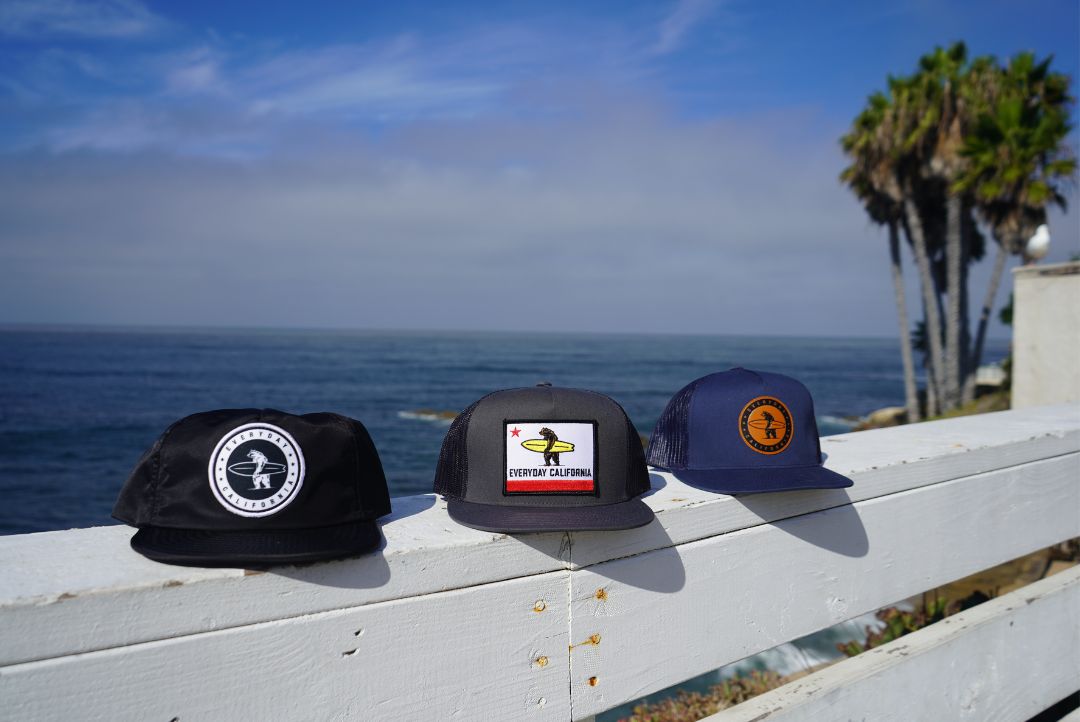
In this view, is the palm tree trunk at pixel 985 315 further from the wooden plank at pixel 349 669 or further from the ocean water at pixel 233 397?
the wooden plank at pixel 349 669

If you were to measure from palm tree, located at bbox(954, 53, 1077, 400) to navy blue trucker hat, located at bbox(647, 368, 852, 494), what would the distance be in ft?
66.8

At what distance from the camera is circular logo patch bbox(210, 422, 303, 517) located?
106 cm

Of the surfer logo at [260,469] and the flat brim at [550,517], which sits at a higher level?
the surfer logo at [260,469]

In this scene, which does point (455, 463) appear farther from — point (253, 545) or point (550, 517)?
point (253, 545)

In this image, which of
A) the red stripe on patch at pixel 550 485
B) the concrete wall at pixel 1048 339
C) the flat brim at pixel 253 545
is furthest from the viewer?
the concrete wall at pixel 1048 339

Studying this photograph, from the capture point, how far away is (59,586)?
783mm

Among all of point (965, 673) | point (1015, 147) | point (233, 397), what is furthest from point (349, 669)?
point (233, 397)

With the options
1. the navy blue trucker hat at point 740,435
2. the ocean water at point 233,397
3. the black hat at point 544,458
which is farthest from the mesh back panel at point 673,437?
the ocean water at point 233,397

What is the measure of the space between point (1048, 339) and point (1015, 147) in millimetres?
15492

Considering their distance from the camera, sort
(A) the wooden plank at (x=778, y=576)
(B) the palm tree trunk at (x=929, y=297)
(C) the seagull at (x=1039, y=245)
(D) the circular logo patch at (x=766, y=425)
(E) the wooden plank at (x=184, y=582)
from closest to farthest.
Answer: (E) the wooden plank at (x=184, y=582) < (A) the wooden plank at (x=778, y=576) < (D) the circular logo patch at (x=766, y=425) < (C) the seagull at (x=1039, y=245) < (B) the palm tree trunk at (x=929, y=297)

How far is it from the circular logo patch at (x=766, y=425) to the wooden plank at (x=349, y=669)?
68cm

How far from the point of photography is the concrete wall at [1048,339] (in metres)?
5.09

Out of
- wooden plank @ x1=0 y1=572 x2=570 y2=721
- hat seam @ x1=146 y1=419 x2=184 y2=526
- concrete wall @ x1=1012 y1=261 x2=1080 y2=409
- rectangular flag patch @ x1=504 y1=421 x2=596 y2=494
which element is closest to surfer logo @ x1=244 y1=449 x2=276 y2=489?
hat seam @ x1=146 y1=419 x2=184 y2=526

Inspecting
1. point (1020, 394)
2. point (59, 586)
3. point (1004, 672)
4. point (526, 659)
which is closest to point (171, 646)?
point (59, 586)
